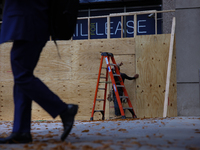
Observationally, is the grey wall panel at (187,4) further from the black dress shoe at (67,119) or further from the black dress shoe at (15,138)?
the black dress shoe at (15,138)

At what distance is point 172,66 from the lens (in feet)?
22.3

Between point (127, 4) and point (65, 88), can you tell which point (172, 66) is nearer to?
point (65, 88)

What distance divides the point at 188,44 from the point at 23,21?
5374 millimetres

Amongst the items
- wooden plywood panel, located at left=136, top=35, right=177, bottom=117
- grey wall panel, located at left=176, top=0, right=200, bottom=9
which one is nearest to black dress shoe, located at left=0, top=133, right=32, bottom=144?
wooden plywood panel, located at left=136, top=35, right=177, bottom=117

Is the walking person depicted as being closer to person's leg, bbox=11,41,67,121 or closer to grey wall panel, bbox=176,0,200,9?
person's leg, bbox=11,41,67,121

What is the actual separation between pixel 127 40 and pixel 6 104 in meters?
3.74

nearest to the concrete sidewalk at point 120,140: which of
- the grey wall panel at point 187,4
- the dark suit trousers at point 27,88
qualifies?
the dark suit trousers at point 27,88

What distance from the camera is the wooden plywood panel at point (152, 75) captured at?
271 inches

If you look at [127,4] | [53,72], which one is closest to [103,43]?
[53,72]

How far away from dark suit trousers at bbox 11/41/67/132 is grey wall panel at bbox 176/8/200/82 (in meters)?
5.15

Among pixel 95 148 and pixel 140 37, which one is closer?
pixel 95 148

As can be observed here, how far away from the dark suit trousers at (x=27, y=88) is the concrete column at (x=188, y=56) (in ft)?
16.8

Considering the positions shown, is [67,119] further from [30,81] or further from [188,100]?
[188,100]

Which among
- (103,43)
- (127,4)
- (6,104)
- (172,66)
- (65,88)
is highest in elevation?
(127,4)
